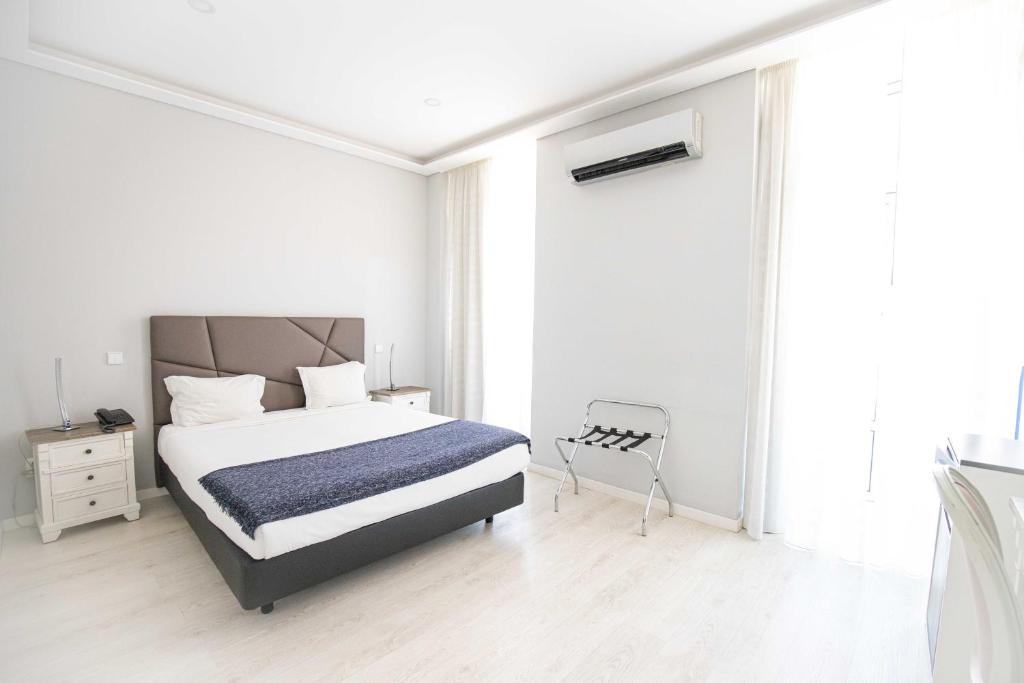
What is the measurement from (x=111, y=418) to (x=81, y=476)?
1.19 feet

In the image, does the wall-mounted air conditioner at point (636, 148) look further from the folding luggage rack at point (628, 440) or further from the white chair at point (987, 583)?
the white chair at point (987, 583)

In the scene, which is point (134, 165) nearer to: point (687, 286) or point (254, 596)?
point (254, 596)

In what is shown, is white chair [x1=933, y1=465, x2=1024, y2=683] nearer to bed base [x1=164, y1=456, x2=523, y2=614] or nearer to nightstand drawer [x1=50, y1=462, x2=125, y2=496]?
bed base [x1=164, y1=456, x2=523, y2=614]

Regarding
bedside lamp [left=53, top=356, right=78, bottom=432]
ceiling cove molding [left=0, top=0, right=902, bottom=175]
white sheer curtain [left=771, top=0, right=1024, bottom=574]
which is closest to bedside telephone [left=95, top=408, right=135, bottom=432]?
bedside lamp [left=53, top=356, right=78, bottom=432]

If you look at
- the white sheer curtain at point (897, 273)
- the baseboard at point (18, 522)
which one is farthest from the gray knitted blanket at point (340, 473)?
the white sheer curtain at point (897, 273)

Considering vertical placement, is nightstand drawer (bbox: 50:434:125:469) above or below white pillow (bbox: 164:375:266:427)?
below

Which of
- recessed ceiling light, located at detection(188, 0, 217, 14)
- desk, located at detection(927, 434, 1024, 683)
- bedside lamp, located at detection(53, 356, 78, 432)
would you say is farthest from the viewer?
bedside lamp, located at detection(53, 356, 78, 432)

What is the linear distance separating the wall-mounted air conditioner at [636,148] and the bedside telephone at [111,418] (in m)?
3.41

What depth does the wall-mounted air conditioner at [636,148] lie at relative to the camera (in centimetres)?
290

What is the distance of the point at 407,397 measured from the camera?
4480 mm

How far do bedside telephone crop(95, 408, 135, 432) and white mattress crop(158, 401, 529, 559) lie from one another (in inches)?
9.3

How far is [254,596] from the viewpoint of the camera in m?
1.96

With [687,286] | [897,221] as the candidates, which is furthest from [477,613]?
[897,221]

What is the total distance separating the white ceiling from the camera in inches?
94.9
